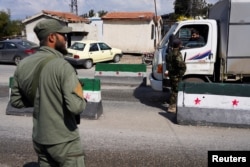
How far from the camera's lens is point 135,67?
12.2 metres

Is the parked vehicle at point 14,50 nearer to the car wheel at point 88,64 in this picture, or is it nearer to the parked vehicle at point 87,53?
the parked vehicle at point 87,53

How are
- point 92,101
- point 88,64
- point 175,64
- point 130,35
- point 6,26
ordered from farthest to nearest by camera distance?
point 6,26 < point 130,35 < point 88,64 < point 175,64 < point 92,101

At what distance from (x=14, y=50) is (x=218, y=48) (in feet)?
51.3

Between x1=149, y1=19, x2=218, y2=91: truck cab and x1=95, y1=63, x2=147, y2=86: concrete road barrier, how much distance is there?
347cm

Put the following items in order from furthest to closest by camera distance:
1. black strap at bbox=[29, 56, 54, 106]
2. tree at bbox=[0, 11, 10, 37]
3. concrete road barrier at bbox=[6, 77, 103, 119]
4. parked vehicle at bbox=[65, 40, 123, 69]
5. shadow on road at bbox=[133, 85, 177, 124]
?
tree at bbox=[0, 11, 10, 37] < parked vehicle at bbox=[65, 40, 123, 69] < shadow on road at bbox=[133, 85, 177, 124] < concrete road barrier at bbox=[6, 77, 103, 119] < black strap at bbox=[29, 56, 54, 106]

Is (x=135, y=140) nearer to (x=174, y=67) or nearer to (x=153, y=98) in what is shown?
(x=174, y=67)

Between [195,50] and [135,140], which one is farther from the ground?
[195,50]

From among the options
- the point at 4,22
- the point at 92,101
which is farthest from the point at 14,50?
the point at 4,22

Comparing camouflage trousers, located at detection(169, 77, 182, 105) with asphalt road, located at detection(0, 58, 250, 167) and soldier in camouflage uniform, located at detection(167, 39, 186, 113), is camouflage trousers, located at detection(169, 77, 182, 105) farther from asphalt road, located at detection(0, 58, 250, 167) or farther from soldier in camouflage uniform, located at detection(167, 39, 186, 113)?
asphalt road, located at detection(0, 58, 250, 167)

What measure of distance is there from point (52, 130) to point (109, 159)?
2606 millimetres

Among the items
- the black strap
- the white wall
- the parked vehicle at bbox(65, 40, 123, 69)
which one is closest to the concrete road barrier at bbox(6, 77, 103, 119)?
the black strap

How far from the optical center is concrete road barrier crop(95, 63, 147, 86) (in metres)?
12.2

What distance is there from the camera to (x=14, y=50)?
824 inches

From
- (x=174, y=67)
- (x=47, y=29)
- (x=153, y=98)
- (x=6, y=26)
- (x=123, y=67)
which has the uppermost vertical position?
(x=6, y=26)
